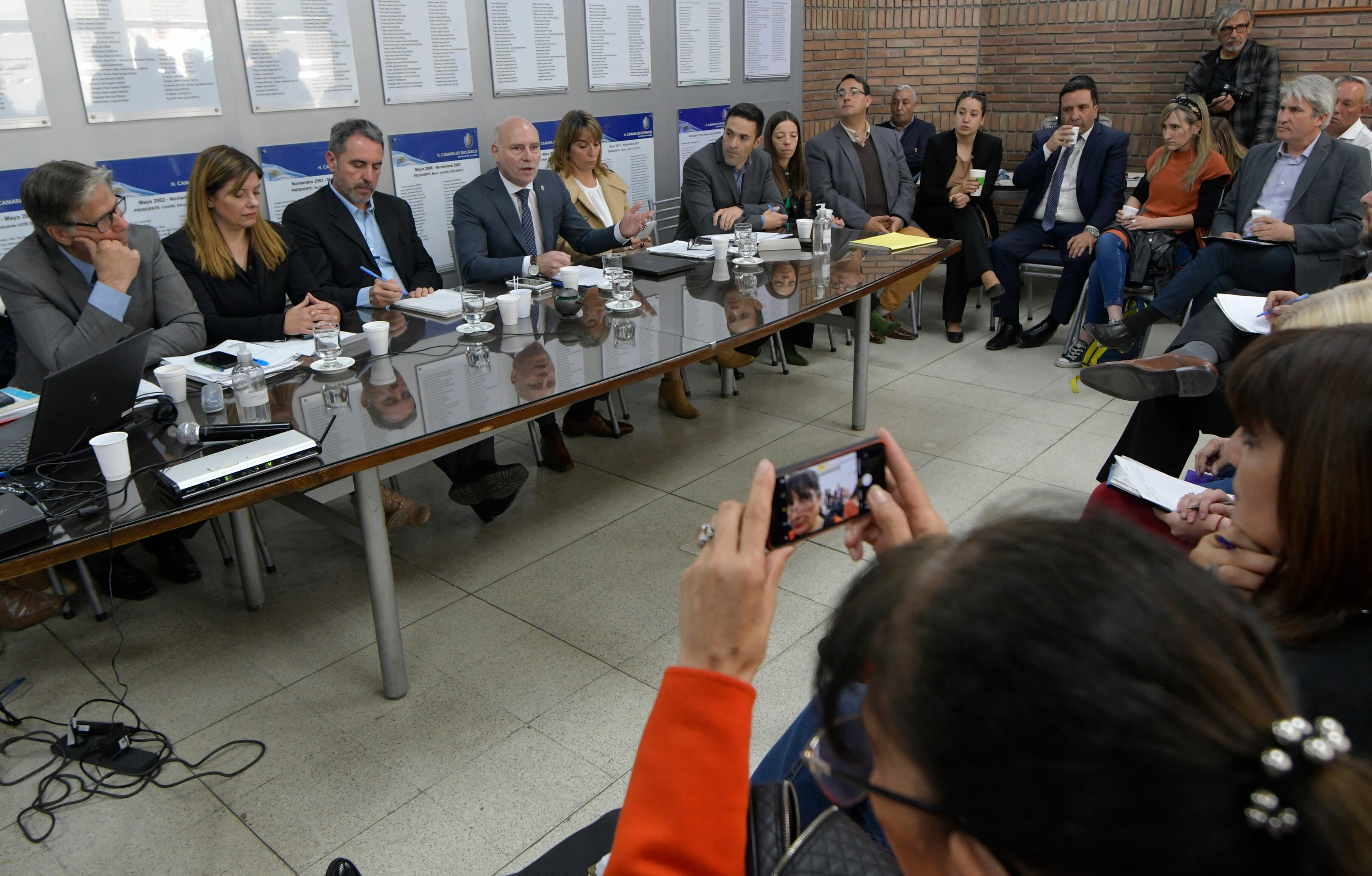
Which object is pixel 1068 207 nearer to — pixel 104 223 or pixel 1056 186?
pixel 1056 186

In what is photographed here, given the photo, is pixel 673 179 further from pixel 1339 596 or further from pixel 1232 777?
pixel 1232 777

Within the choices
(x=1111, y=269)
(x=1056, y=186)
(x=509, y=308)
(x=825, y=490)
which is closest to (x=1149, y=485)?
(x=825, y=490)

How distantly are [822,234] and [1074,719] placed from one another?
375 cm

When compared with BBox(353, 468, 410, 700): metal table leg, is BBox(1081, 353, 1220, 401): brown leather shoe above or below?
above

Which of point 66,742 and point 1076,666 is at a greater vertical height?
point 1076,666

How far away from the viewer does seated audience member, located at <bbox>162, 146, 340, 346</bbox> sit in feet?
9.80

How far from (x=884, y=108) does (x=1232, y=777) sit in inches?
291

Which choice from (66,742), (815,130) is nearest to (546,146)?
(815,130)

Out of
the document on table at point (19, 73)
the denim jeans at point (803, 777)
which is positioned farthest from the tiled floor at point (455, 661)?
the document on table at point (19, 73)

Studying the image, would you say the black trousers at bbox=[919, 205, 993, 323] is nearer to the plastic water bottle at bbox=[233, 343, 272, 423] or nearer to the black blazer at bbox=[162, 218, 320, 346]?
the black blazer at bbox=[162, 218, 320, 346]

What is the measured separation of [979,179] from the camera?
18.8ft

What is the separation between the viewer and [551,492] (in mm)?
3529

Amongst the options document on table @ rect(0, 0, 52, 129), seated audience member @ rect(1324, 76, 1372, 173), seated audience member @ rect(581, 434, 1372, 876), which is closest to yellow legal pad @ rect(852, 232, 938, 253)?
seated audience member @ rect(1324, 76, 1372, 173)

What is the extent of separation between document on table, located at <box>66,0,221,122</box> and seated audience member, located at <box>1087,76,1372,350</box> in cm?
406
